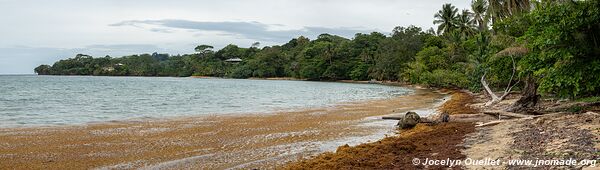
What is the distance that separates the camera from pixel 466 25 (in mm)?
67812

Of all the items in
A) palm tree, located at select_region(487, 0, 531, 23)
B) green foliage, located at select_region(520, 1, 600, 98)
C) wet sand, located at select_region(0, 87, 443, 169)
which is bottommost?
wet sand, located at select_region(0, 87, 443, 169)

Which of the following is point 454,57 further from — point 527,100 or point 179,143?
point 179,143

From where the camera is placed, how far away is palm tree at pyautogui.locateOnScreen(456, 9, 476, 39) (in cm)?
6676

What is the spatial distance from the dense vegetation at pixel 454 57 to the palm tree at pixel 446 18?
0.49 ft

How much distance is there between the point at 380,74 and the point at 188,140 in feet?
280

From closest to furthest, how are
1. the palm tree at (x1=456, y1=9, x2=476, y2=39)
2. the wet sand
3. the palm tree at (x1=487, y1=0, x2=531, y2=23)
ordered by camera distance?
the wet sand, the palm tree at (x1=487, y1=0, x2=531, y2=23), the palm tree at (x1=456, y1=9, x2=476, y2=39)

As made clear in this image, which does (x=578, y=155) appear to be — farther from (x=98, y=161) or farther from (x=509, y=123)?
(x=98, y=161)

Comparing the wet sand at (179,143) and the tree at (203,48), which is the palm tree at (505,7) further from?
the tree at (203,48)

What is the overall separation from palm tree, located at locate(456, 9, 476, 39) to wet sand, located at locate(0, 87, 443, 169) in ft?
169

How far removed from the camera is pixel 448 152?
1027 centimetres

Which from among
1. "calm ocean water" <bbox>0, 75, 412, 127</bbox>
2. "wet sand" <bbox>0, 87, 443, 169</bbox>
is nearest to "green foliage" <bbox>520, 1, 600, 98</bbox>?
"wet sand" <bbox>0, 87, 443, 169</bbox>

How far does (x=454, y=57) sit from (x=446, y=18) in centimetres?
1112

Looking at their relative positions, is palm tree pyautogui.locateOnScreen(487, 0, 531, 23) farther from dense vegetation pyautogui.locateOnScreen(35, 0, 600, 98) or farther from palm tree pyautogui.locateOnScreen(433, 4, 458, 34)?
palm tree pyautogui.locateOnScreen(433, 4, 458, 34)

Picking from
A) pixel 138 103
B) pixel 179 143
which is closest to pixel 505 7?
pixel 179 143
